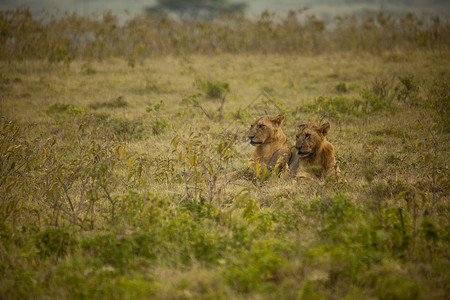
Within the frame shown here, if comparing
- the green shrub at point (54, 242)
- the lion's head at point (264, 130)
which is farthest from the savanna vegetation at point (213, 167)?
the lion's head at point (264, 130)

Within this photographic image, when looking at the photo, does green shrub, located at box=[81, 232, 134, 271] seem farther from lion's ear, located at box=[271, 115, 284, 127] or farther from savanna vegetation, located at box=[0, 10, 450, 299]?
lion's ear, located at box=[271, 115, 284, 127]

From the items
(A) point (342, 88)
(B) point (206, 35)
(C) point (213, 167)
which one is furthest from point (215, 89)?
(B) point (206, 35)

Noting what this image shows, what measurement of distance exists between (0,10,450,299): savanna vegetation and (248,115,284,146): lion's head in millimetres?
441

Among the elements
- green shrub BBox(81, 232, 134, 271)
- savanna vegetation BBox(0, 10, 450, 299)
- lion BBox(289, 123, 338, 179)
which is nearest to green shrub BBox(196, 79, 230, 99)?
savanna vegetation BBox(0, 10, 450, 299)

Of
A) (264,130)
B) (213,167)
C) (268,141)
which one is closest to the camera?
(213,167)

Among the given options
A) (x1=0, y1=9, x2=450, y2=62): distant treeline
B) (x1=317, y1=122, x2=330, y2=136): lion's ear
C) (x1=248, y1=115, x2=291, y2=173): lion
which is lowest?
(x1=248, y1=115, x2=291, y2=173): lion

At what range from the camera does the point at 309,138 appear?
16.8ft

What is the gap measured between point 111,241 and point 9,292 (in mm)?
897

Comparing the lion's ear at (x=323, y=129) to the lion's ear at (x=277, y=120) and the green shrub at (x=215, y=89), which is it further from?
the green shrub at (x=215, y=89)

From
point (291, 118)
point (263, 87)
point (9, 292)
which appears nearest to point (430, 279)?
point (9, 292)

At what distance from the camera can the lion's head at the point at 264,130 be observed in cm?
583

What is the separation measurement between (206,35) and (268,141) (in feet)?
46.9

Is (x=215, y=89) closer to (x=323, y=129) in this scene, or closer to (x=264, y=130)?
(x=264, y=130)

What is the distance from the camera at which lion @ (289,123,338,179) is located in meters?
5.11
